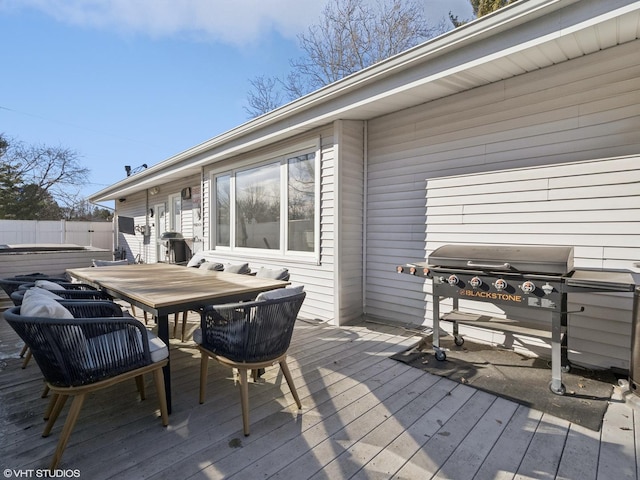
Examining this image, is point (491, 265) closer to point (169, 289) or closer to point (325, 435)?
point (325, 435)

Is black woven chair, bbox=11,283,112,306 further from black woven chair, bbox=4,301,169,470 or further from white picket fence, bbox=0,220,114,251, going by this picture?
white picket fence, bbox=0,220,114,251

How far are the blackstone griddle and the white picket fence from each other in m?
14.9

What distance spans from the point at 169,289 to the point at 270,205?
289 cm

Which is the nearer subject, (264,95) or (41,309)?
(41,309)

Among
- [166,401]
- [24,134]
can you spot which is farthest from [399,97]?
[24,134]

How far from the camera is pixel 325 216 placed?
436 centimetres

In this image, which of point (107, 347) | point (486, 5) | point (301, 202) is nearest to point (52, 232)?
point (301, 202)

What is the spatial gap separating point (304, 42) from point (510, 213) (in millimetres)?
9915

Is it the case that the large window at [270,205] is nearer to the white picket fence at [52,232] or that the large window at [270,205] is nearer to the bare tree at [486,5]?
the bare tree at [486,5]

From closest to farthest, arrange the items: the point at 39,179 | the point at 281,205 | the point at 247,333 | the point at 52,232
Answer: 1. the point at 247,333
2. the point at 281,205
3. the point at 52,232
4. the point at 39,179

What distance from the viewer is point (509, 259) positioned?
248 centimetres

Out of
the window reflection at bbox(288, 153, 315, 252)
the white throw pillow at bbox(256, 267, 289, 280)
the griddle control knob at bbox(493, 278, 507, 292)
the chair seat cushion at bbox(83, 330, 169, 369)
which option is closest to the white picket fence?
the window reflection at bbox(288, 153, 315, 252)

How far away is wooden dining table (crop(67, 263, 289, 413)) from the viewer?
86.8 inches

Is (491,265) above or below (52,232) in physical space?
below
